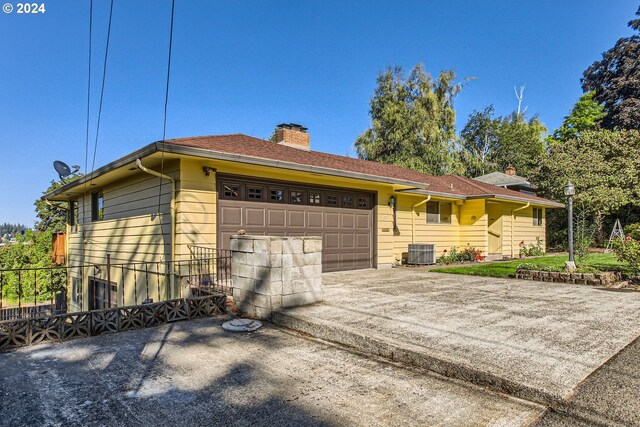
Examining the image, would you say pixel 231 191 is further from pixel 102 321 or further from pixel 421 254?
pixel 421 254

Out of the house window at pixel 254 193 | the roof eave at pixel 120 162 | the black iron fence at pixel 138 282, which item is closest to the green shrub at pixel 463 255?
the house window at pixel 254 193

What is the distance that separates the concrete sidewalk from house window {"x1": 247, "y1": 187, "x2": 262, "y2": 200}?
4.36 metres

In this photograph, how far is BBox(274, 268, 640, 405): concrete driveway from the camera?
2713 millimetres

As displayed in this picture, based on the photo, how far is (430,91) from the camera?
85.3 ft

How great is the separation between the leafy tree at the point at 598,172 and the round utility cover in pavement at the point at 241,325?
1807cm

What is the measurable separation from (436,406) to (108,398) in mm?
2262

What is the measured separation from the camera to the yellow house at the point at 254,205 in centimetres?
686

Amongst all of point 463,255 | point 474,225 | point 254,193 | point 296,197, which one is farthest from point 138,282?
point 474,225

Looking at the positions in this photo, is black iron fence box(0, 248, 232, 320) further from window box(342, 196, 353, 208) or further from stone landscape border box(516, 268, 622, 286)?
stone landscape border box(516, 268, 622, 286)

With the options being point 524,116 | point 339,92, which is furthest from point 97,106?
point 524,116

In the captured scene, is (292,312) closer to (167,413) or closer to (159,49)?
(167,413)

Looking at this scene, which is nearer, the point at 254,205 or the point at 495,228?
the point at 254,205

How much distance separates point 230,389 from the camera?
8.77 ft

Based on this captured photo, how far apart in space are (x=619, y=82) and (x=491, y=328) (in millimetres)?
30459
